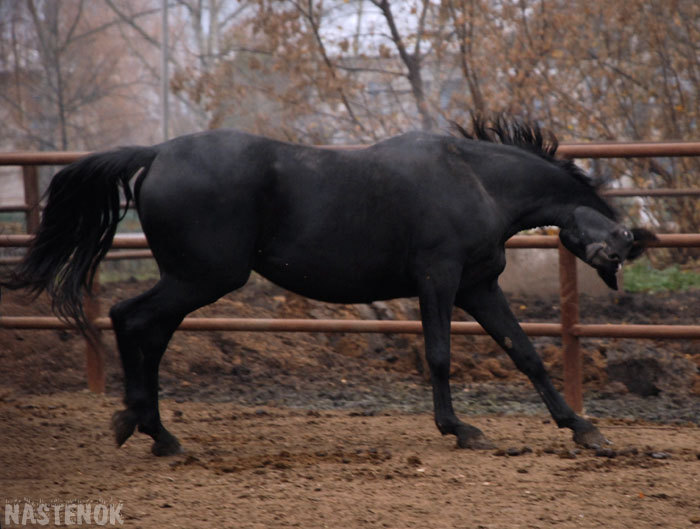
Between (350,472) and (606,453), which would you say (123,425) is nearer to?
(350,472)

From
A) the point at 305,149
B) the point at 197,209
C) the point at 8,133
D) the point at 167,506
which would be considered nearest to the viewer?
the point at 167,506

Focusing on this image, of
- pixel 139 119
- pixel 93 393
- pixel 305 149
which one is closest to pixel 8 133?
pixel 139 119

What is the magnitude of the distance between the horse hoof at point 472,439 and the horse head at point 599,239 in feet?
3.21

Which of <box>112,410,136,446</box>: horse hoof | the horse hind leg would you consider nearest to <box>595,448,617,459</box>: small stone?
the horse hind leg

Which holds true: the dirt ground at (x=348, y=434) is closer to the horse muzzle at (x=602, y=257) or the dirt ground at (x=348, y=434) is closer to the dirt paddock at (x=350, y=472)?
the dirt paddock at (x=350, y=472)

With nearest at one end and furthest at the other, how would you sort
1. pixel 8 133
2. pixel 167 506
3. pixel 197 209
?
pixel 167 506 < pixel 197 209 < pixel 8 133

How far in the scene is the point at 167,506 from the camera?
3.20m

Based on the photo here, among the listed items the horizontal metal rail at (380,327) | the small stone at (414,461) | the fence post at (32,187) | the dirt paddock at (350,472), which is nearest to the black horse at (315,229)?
the dirt paddock at (350,472)

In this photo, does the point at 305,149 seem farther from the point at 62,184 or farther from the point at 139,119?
the point at 139,119

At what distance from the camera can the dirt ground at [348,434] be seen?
3209 millimetres

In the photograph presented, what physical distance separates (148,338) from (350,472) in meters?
1.14

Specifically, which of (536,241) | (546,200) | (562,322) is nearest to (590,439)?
(562,322)

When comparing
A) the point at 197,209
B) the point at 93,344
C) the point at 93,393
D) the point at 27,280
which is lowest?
the point at 93,393

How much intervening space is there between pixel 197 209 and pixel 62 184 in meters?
0.71
